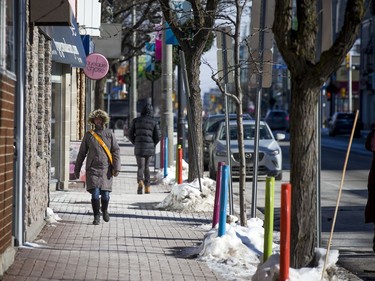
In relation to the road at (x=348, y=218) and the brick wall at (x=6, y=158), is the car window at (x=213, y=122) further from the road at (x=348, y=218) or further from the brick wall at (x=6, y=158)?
the brick wall at (x=6, y=158)

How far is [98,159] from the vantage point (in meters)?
15.5

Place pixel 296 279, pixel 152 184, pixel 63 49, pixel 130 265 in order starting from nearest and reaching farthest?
pixel 296 279, pixel 130 265, pixel 63 49, pixel 152 184

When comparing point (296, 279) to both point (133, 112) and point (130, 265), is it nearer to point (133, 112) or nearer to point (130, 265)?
point (130, 265)

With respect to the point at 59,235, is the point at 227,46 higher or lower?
higher

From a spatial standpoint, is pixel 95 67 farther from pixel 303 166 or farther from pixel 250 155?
pixel 303 166

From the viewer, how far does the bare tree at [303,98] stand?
9.01 m

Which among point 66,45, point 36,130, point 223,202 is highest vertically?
point 66,45

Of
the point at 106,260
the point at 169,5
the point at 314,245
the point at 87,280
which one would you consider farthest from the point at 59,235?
the point at 169,5

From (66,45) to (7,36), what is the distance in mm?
8541

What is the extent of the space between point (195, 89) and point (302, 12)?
437 inches

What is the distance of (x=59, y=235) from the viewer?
14180 millimetres

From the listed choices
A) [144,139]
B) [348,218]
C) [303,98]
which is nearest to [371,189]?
[303,98]

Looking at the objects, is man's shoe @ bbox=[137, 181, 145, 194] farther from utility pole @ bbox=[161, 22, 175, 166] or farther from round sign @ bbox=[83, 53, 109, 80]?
utility pole @ bbox=[161, 22, 175, 166]

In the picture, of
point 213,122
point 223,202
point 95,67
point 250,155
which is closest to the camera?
point 223,202
